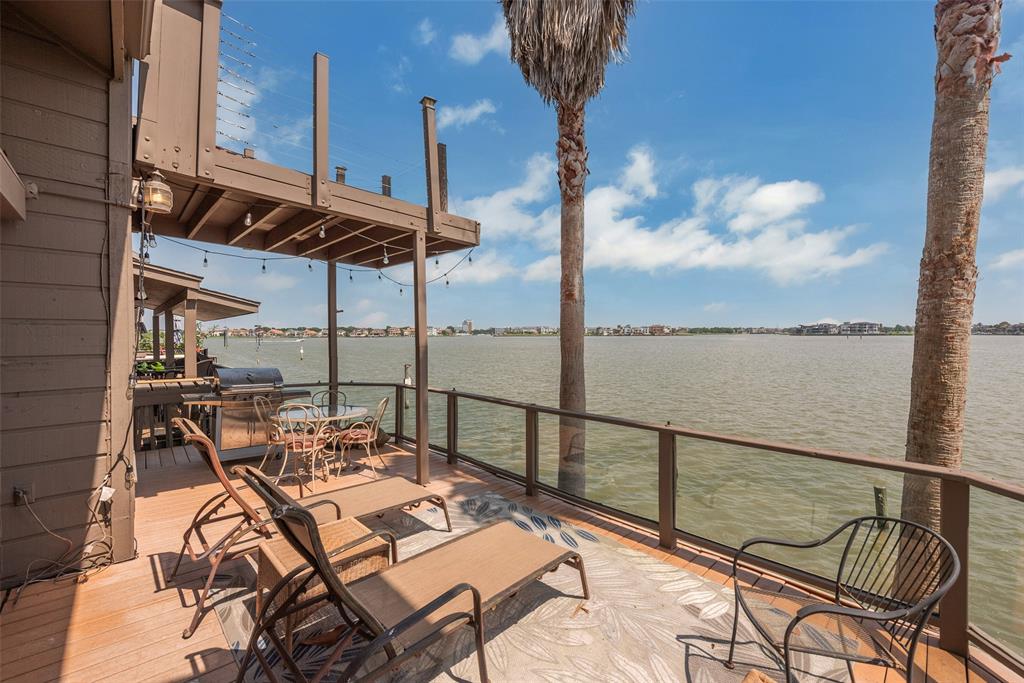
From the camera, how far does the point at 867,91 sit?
11180mm

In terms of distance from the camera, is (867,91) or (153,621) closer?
(153,621)

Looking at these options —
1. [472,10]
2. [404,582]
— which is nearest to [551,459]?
[404,582]

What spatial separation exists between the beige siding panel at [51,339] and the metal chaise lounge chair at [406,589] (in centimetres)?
179

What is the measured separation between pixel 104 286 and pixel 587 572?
400cm

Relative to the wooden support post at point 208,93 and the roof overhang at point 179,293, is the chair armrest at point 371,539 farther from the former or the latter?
the roof overhang at point 179,293

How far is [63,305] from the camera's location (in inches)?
114

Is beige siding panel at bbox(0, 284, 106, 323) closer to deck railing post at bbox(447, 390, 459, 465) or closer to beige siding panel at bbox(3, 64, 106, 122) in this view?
beige siding panel at bbox(3, 64, 106, 122)

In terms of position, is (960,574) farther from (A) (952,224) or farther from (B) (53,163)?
(B) (53,163)

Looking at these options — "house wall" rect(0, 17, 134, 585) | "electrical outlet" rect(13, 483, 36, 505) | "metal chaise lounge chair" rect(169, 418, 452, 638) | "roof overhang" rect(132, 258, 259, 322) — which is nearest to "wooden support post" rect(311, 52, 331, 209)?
"house wall" rect(0, 17, 134, 585)

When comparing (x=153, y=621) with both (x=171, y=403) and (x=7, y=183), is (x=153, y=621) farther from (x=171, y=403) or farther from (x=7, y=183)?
(x=171, y=403)

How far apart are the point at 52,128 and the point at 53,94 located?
8.9 inches

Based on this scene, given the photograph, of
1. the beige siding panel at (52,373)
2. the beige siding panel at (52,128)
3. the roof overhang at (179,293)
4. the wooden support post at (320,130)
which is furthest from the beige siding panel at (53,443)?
Answer: the roof overhang at (179,293)

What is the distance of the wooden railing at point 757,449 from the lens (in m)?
2.24

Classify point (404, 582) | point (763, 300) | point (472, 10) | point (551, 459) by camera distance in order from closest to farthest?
point (404, 582)
point (551, 459)
point (472, 10)
point (763, 300)
